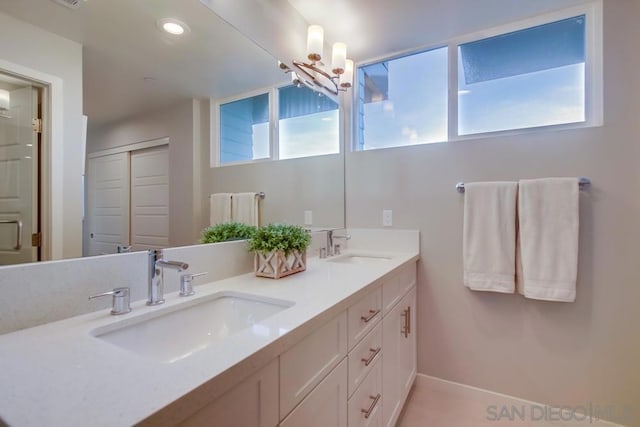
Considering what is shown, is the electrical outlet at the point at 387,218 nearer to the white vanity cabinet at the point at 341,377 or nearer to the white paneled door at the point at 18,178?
the white vanity cabinet at the point at 341,377

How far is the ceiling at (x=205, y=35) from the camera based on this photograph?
0.92 meters

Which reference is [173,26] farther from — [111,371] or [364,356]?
[364,356]

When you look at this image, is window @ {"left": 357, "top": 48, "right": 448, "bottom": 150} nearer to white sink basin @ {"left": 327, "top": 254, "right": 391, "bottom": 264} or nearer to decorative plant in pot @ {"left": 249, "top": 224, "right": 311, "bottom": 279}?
white sink basin @ {"left": 327, "top": 254, "right": 391, "bottom": 264}

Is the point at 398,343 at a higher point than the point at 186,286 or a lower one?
lower

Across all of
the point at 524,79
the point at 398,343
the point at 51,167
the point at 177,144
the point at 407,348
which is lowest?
the point at 407,348

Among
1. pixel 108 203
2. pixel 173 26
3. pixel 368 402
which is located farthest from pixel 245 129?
pixel 368 402

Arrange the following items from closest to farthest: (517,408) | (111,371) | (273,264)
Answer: (111,371), (273,264), (517,408)

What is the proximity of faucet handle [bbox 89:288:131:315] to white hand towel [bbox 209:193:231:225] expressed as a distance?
496 millimetres

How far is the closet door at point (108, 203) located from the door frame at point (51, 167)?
0.25 feet

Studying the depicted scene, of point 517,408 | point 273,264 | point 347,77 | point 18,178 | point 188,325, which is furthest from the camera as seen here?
point 347,77

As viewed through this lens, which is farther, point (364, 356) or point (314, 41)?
point (314, 41)

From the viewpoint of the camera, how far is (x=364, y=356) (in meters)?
1.19

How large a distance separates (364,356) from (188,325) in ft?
2.23

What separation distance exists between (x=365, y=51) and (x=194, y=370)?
2.29m
